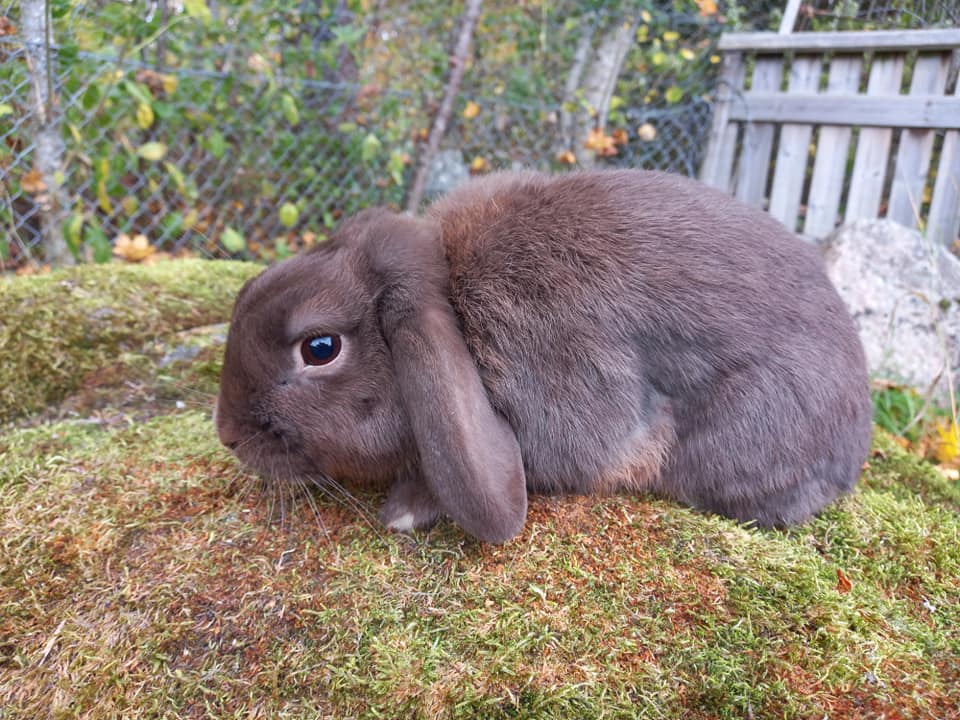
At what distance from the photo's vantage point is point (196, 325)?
3600 millimetres

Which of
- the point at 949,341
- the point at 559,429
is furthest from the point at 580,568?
the point at 949,341

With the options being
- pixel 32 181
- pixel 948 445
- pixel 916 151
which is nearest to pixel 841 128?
pixel 916 151

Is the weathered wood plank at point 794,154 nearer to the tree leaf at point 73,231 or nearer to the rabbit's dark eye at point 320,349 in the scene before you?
the rabbit's dark eye at point 320,349

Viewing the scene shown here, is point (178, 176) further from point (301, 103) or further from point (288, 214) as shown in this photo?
point (301, 103)

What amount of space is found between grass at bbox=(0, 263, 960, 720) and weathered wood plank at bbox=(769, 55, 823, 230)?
14.3 feet

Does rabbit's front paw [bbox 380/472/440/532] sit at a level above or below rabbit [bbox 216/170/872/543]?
below

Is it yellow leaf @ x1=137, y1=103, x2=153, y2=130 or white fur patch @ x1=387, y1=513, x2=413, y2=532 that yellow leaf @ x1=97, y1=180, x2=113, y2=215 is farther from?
white fur patch @ x1=387, y1=513, x2=413, y2=532

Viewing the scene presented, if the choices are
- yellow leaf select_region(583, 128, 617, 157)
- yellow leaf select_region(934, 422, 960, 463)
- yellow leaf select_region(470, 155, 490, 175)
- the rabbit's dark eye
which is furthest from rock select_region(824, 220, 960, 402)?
the rabbit's dark eye

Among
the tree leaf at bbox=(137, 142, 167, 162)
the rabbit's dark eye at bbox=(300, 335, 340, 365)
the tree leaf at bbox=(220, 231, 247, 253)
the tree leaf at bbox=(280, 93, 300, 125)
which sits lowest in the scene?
the tree leaf at bbox=(220, 231, 247, 253)

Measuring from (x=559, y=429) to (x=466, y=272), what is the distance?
634mm

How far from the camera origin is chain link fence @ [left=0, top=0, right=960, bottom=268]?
13.6ft

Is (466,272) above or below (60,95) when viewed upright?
below

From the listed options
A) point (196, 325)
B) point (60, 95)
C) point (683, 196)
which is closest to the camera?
point (683, 196)

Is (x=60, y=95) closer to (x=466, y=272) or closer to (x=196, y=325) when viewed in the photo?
(x=196, y=325)
